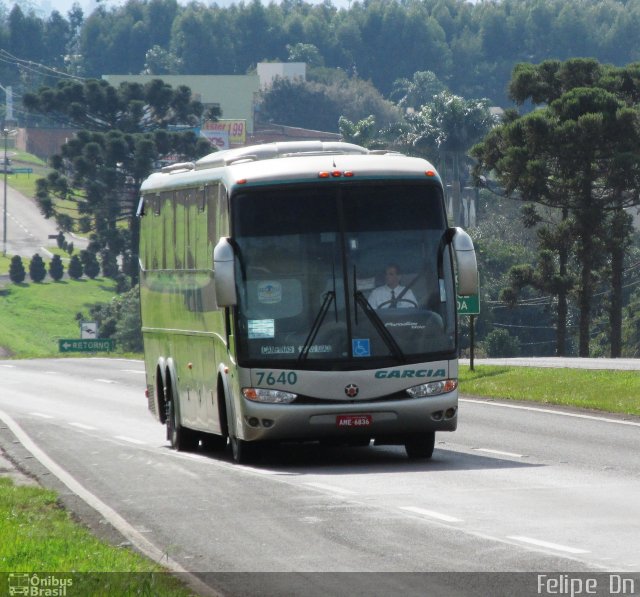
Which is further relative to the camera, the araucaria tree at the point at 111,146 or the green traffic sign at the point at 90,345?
the araucaria tree at the point at 111,146

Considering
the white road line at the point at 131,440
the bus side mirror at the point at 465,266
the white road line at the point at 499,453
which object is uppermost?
the bus side mirror at the point at 465,266

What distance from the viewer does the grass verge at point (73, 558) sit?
1011 cm

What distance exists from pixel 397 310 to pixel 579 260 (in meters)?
46.6

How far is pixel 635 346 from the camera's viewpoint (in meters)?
83.2

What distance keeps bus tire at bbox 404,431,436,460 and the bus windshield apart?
1160mm

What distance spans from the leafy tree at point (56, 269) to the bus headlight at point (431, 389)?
376 feet

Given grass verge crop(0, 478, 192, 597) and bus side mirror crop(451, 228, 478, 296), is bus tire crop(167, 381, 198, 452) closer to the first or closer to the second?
bus side mirror crop(451, 228, 478, 296)

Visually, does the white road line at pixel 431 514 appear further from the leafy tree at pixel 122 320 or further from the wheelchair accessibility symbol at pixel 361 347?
the leafy tree at pixel 122 320

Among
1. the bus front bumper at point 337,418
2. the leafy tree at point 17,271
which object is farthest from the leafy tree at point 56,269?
the bus front bumper at point 337,418

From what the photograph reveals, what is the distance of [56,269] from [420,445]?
114m

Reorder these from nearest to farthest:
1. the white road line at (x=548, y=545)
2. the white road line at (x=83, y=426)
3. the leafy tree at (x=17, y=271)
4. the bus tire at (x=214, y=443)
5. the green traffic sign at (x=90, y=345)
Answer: the white road line at (x=548, y=545) < the bus tire at (x=214, y=443) < the white road line at (x=83, y=426) < the green traffic sign at (x=90, y=345) < the leafy tree at (x=17, y=271)

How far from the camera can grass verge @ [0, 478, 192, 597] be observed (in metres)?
10.1

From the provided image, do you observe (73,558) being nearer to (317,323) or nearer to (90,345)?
(317,323)

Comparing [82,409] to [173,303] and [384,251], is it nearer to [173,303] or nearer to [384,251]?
[173,303]
